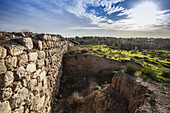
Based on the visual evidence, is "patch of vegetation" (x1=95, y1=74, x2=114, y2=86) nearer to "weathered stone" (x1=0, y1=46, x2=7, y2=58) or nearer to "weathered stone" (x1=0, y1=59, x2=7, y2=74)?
"weathered stone" (x1=0, y1=59, x2=7, y2=74)

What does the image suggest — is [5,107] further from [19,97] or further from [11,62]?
[11,62]

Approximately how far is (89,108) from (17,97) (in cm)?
461

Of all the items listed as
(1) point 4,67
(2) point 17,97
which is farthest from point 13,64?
(2) point 17,97

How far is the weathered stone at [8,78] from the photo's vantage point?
2.30m

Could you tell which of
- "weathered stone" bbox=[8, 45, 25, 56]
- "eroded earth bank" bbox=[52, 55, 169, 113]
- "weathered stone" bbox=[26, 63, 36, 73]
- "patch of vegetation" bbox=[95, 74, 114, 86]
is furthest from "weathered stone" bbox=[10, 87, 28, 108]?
"patch of vegetation" bbox=[95, 74, 114, 86]

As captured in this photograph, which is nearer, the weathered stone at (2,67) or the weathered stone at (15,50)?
the weathered stone at (2,67)

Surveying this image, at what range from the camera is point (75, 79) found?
1081 centimetres

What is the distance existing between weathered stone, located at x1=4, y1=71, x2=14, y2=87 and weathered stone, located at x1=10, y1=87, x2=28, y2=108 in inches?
18.9

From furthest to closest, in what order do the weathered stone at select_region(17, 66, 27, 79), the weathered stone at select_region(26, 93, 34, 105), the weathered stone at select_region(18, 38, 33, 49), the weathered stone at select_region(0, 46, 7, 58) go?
the weathered stone at select_region(26, 93, 34, 105), the weathered stone at select_region(18, 38, 33, 49), the weathered stone at select_region(17, 66, 27, 79), the weathered stone at select_region(0, 46, 7, 58)

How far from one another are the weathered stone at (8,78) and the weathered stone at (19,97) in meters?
0.48

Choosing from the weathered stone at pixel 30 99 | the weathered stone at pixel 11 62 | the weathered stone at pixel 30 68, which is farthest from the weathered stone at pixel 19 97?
the weathered stone at pixel 11 62

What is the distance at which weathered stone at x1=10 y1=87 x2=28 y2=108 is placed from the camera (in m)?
2.55

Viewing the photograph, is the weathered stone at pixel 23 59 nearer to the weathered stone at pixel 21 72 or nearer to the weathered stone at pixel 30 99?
the weathered stone at pixel 21 72

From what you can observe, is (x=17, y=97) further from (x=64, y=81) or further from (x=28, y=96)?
(x=64, y=81)
